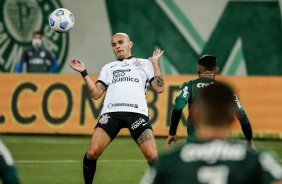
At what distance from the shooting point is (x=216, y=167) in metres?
4.20

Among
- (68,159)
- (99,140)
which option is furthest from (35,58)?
(99,140)

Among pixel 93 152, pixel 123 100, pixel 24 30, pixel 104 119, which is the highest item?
pixel 123 100

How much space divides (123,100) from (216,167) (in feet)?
18.9

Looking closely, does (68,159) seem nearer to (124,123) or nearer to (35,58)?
(124,123)

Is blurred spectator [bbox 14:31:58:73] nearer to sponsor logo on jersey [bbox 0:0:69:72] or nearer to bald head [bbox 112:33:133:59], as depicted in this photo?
sponsor logo on jersey [bbox 0:0:69:72]

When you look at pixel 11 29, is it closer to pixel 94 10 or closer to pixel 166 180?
pixel 94 10

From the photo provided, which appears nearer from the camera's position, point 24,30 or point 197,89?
point 197,89

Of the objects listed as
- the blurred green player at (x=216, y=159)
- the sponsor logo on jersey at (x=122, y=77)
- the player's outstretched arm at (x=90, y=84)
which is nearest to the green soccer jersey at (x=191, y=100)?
the sponsor logo on jersey at (x=122, y=77)

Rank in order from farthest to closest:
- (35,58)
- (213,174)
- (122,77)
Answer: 1. (35,58)
2. (122,77)
3. (213,174)

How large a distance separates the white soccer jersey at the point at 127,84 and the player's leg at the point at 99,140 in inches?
7.3

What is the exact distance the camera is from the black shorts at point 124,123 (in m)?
9.72

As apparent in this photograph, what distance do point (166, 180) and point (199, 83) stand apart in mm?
4524

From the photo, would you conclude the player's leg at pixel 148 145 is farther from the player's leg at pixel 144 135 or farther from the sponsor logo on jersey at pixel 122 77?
the sponsor logo on jersey at pixel 122 77

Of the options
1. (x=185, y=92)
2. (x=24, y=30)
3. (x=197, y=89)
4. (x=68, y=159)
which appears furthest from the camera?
(x=24, y=30)
